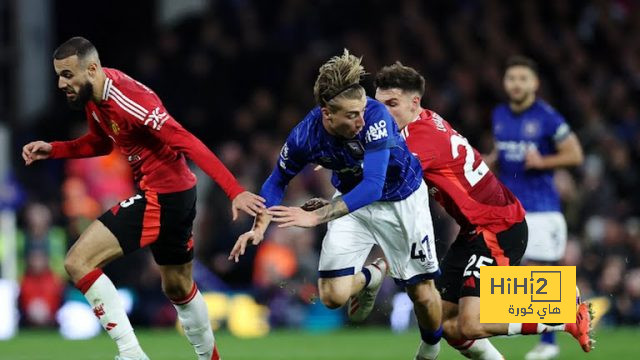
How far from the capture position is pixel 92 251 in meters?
8.87

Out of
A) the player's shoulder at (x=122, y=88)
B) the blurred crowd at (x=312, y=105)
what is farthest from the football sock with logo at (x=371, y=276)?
the blurred crowd at (x=312, y=105)

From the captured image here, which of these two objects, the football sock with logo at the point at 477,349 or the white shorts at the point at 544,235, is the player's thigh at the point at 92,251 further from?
the white shorts at the point at 544,235

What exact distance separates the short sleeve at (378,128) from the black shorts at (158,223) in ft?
4.87

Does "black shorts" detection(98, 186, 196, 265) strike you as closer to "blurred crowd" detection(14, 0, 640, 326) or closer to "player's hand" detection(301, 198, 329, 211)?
"player's hand" detection(301, 198, 329, 211)

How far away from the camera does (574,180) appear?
15844mm

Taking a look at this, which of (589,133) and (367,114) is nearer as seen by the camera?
(367,114)

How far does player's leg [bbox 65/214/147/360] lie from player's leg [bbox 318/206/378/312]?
1322 millimetres

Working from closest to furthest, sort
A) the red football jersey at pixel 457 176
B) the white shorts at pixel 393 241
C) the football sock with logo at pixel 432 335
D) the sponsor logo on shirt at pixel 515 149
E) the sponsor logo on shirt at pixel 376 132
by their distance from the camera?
the sponsor logo on shirt at pixel 376 132 < the red football jersey at pixel 457 176 < the white shorts at pixel 393 241 < the football sock with logo at pixel 432 335 < the sponsor logo on shirt at pixel 515 149

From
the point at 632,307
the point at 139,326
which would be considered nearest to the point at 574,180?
the point at 632,307

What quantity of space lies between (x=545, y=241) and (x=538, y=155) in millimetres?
737

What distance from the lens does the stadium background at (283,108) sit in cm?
1563

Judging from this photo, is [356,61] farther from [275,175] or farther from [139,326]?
[139,326]

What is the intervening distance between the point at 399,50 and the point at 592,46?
2.47 m

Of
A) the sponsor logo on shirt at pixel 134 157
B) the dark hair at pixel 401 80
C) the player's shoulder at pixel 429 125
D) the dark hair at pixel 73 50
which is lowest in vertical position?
the sponsor logo on shirt at pixel 134 157
